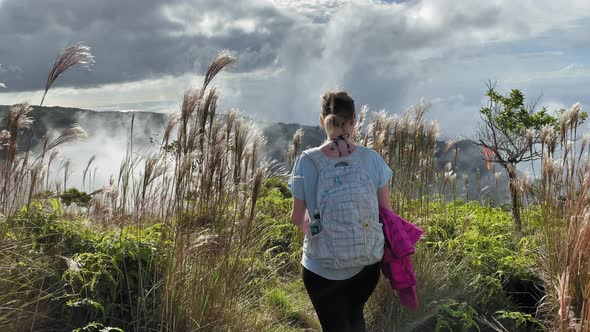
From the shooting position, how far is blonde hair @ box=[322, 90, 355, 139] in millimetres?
3344

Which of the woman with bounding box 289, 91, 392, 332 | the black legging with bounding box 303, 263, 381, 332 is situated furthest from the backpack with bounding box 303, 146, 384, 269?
the black legging with bounding box 303, 263, 381, 332

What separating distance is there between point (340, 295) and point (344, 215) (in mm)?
462

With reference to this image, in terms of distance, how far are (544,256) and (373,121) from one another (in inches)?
68.7

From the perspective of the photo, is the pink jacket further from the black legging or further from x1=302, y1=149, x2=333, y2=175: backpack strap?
x1=302, y1=149, x2=333, y2=175: backpack strap

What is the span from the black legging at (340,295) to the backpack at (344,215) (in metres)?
0.11

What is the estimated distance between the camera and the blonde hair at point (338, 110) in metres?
3.34

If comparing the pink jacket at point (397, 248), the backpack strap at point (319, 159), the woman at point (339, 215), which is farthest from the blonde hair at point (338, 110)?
the pink jacket at point (397, 248)

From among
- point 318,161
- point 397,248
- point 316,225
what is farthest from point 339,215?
point 397,248

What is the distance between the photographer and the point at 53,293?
12.2 feet

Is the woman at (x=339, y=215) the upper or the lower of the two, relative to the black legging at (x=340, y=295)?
upper

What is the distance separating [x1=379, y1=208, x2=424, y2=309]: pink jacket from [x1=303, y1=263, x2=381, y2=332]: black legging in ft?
0.32

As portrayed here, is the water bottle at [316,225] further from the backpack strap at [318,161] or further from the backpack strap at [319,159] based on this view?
the backpack strap at [319,159]

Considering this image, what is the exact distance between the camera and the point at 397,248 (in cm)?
347

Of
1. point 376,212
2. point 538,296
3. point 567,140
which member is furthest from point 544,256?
point 376,212
